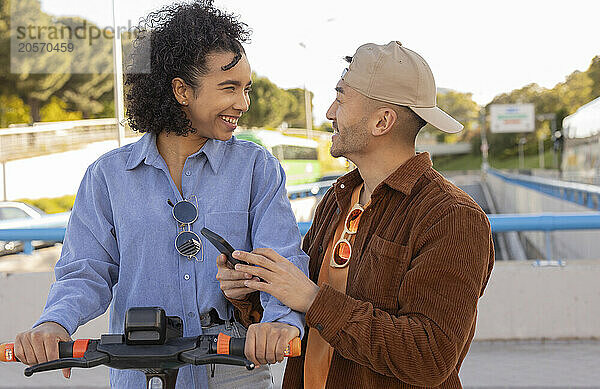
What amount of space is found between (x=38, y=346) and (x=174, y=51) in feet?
2.95

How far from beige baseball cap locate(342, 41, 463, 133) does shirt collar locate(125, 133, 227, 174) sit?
0.44 metres

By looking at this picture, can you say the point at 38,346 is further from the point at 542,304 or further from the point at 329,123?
the point at 542,304

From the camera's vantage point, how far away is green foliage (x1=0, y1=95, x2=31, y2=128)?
9.28 meters

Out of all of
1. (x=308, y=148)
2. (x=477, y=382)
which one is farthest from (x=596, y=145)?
(x=477, y=382)

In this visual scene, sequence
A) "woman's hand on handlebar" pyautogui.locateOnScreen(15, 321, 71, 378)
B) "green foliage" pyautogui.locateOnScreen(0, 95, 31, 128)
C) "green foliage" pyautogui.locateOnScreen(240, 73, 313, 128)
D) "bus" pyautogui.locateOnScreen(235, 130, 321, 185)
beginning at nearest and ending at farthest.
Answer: "woman's hand on handlebar" pyautogui.locateOnScreen(15, 321, 71, 378)
"bus" pyautogui.locateOnScreen(235, 130, 321, 185)
"green foliage" pyautogui.locateOnScreen(240, 73, 313, 128)
"green foliage" pyautogui.locateOnScreen(0, 95, 31, 128)

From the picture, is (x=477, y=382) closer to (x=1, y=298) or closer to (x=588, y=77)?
(x=1, y=298)

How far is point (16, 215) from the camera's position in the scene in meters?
7.71

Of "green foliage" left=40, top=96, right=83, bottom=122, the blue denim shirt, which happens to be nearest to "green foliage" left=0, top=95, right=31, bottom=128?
"green foliage" left=40, top=96, right=83, bottom=122

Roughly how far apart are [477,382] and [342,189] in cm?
281

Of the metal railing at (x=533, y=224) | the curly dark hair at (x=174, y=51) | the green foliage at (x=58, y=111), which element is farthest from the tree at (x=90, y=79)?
the curly dark hair at (x=174, y=51)

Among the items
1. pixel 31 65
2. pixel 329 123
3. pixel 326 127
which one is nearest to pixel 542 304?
pixel 326 127

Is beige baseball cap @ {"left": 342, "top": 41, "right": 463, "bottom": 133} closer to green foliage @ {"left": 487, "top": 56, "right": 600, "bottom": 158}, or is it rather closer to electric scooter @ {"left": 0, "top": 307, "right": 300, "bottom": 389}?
electric scooter @ {"left": 0, "top": 307, "right": 300, "bottom": 389}

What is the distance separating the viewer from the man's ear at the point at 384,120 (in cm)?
214

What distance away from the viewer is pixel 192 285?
2.08 meters
